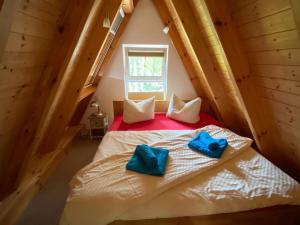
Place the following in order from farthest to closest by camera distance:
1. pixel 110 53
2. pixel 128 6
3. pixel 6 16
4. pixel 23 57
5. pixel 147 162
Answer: pixel 110 53 → pixel 128 6 → pixel 147 162 → pixel 23 57 → pixel 6 16

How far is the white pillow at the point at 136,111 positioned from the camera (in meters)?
2.76

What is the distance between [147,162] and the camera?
1.50m

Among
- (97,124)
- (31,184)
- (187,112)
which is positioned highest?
(187,112)

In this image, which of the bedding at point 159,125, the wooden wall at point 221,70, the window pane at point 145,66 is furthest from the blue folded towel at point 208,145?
the window pane at point 145,66

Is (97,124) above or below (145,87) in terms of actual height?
below

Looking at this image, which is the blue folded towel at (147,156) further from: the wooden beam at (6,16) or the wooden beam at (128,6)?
the wooden beam at (128,6)

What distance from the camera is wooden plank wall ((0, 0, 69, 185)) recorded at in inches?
37.6

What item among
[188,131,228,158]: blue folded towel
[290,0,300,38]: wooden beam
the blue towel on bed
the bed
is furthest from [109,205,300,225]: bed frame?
[290,0,300,38]: wooden beam

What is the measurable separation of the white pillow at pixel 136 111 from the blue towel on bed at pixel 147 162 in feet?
3.73

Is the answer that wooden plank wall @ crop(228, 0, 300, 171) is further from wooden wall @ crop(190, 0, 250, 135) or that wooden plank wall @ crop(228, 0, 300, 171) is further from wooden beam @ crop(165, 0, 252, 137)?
wooden beam @ crop(165, 0, 252, 137)

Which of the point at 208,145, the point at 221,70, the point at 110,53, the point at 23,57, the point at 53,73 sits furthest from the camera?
the point at 110,53

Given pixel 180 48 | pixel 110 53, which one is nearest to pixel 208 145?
pixel 180 48

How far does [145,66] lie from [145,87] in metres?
0.41

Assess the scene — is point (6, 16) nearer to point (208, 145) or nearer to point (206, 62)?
point (208, 145)
